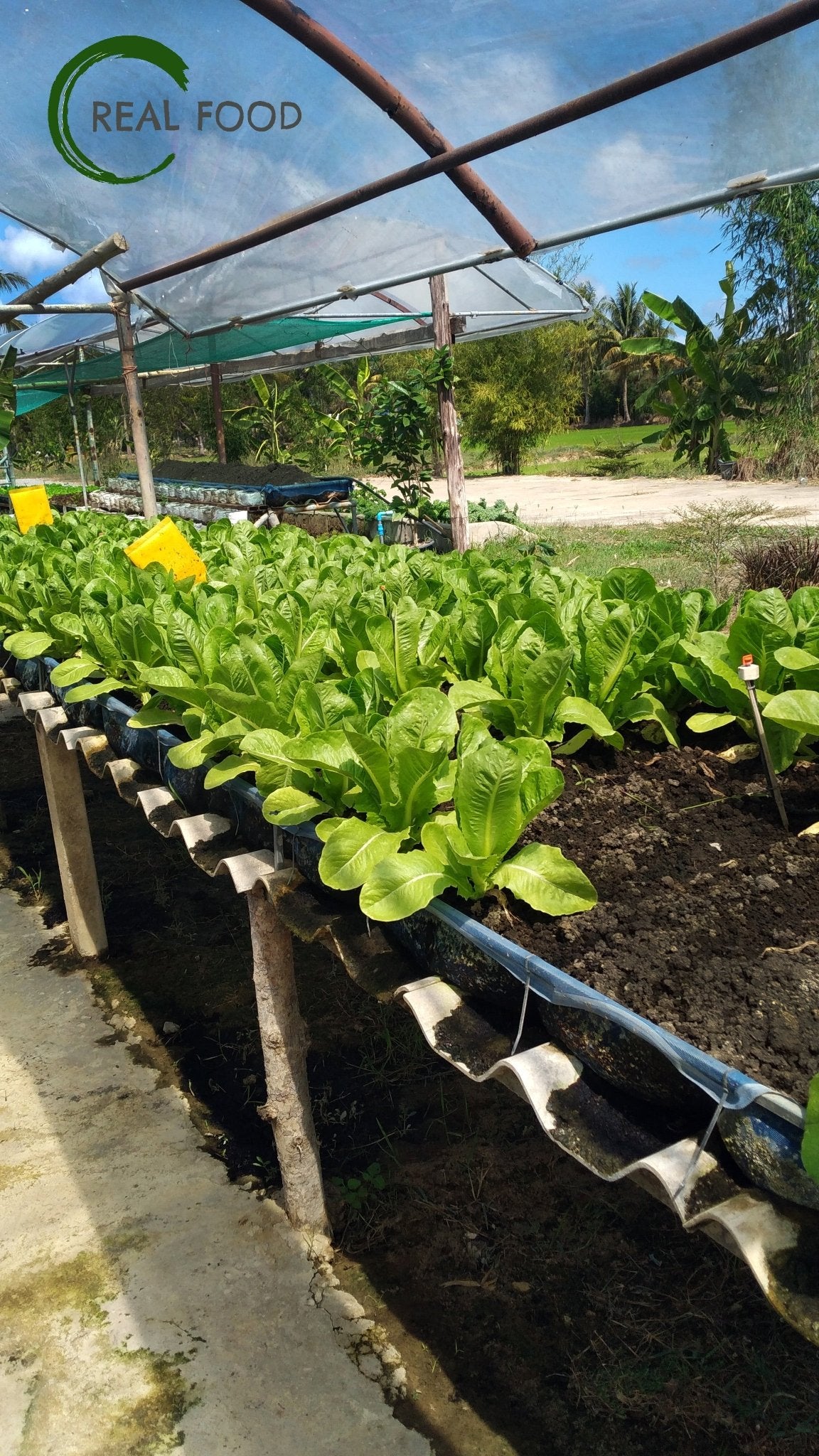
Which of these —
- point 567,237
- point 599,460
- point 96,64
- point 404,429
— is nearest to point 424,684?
point 567,237

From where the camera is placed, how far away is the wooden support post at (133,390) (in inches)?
264

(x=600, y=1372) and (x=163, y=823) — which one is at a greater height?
(x=163, y=823)

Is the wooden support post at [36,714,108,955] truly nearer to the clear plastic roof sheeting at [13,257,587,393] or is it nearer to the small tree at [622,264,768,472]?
the clear plastic roof sheeting at [13,257,587,393]

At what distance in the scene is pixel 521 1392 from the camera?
2227mm

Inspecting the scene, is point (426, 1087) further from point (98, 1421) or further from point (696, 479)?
point (696, 479)

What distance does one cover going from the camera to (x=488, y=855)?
5.61 ft

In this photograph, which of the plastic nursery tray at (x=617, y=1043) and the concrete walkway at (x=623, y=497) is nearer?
the plastic nursery tray at (x=617, y=1043)

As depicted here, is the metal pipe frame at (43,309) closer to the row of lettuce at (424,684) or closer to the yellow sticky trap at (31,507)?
the yellow sticky trap at (31,507)

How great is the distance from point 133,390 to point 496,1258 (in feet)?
19.5

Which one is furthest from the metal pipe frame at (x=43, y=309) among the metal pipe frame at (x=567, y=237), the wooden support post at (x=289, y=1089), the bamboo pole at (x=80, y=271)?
the wooden support post at (x=289, y=1089)

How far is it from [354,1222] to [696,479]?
26.7 metres

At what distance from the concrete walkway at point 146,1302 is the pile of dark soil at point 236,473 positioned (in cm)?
1033

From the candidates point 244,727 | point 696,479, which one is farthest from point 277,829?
point 696,479

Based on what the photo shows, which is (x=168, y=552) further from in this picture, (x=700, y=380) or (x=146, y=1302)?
(x=700, y=380)
